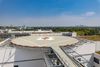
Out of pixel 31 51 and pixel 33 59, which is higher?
pixel 31 51

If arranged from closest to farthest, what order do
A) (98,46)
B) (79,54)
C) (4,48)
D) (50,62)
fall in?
(50,62) → (4,48) → (79,54) → (98,46)

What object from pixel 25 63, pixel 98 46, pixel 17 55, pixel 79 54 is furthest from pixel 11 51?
pixel 98 46

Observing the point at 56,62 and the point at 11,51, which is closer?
the point at 56,62

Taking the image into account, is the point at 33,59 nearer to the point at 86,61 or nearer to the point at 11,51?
the point at 11,51

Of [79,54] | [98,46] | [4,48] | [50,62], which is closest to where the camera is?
[50,62]

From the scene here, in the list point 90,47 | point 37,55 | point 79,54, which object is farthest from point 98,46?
point 37,55

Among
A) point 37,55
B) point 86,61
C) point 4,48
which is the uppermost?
point 4,48

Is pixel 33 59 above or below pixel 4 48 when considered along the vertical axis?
below

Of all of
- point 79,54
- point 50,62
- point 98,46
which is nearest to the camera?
point 50,62

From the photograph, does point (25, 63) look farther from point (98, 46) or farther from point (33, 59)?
point (98, 46)
